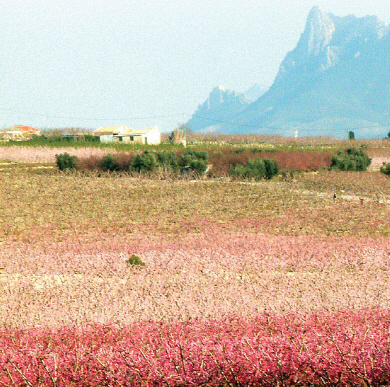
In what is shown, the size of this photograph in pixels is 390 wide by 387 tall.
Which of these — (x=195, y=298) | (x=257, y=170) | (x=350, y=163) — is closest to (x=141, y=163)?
(x=257, y=170)

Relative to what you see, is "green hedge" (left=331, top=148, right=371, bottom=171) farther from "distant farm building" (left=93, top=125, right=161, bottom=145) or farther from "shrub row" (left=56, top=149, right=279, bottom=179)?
"distant farm building" (left=93, top=125, right=161, bottom=145)

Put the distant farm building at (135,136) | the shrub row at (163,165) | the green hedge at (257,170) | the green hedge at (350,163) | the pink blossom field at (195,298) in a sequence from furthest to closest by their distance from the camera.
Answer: the distant farm building at (135,136)
the green hedge at (350,163)
the shrub row at (163,165)
the green hedge at (257,170)
the pink blossom field at (195,298)

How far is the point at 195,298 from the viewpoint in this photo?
29.8 ft

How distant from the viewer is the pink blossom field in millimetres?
5996

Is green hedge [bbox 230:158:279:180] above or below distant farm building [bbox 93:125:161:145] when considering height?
below

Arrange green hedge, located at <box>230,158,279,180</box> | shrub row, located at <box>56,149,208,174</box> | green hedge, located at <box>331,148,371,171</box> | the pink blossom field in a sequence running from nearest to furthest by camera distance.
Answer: the pink blossom field < green hedge, located at <box>230,158,279,180</box> < shrub row, located at <box>56,149,208,174</box> < green hedge, located at <box>331,148,371,171</box>

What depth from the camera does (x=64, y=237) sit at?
16.0m

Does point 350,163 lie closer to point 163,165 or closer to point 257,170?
point 257,170

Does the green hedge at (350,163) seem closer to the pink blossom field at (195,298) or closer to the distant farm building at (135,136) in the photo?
the pink blossom field at (195,298)

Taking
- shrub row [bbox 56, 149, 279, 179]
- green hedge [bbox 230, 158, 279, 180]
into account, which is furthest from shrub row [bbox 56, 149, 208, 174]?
green hedge [bbox 230, 158, 279, 180]

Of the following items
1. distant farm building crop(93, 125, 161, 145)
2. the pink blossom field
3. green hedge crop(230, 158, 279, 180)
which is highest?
distant farm building crop(93, 125, 161, 145)

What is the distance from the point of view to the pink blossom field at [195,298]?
5996 mm

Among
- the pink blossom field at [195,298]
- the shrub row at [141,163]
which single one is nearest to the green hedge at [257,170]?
the shrub row at [141,163]

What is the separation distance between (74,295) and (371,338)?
15.6ft
